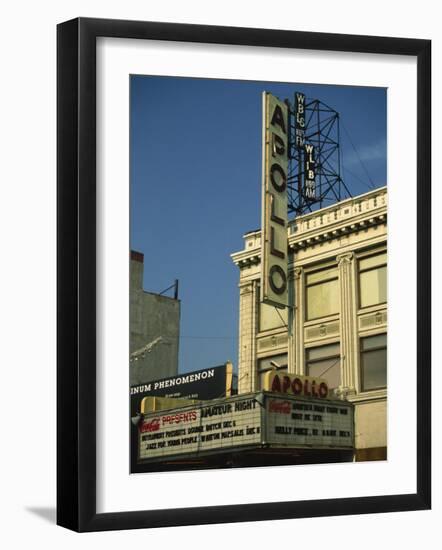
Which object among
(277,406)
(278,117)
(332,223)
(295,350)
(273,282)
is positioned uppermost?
(278,117)

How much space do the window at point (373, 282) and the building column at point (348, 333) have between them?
0.14 meters

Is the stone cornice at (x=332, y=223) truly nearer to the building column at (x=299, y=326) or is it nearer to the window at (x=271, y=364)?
the building column at (x=299, y=326)

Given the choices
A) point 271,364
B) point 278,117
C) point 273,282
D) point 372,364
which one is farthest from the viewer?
point 273,282

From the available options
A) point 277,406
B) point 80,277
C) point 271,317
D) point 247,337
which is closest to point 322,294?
point 271,317

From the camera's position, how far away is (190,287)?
46.0 ft

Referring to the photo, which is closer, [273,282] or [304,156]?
[273,282]

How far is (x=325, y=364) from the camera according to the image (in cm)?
1486

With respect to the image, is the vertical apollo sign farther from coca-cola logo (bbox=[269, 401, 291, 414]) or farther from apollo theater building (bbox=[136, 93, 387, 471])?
coca-cola logo (bbox=[269, 401, 291, 414])

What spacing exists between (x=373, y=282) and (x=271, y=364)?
4.77 feet

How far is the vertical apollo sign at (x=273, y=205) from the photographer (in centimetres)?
1453

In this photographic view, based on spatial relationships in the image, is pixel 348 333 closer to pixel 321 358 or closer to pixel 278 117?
pixel 321 358

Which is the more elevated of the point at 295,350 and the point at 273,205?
the point at 273,205

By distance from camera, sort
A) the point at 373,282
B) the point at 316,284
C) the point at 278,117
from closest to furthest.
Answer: the point at 278,117 → the point at 373,282 → the point at 316,284

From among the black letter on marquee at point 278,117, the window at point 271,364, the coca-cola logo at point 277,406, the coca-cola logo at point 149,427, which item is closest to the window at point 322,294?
the window at point 271,364
